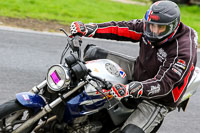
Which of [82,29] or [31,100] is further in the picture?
[82,29]

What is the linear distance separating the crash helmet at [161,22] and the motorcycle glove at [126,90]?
0.51m

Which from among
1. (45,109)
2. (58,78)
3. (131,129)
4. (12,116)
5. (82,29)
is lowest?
(131,129)

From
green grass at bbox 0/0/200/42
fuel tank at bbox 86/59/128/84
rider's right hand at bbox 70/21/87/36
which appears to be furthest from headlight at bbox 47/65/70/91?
green grass at bbox 0/0/200/42

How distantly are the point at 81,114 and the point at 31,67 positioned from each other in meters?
3.12

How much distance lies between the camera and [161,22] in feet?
11.4

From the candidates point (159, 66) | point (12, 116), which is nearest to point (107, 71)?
point (159, 66)

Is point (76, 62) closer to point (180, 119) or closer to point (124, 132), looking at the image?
point (124, 132)

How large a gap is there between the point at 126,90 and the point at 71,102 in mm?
505

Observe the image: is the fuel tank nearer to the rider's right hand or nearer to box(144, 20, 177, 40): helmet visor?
the rider's right hand

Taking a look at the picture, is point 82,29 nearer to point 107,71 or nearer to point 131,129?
point 107,71

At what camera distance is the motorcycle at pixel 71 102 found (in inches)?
129

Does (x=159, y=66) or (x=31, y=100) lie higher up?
(x=159, y=66)

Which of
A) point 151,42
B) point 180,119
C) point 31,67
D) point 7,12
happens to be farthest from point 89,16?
point 151,42

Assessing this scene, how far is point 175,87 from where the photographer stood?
3646mm
